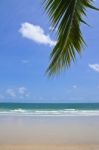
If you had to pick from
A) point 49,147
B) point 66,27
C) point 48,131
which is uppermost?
point 66,27

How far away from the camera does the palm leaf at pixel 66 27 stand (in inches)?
109

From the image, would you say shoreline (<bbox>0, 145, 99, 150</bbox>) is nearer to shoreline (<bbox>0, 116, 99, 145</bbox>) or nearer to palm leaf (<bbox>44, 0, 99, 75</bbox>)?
shoreline (<bbox>0, 116, 99, 145</bbox>)

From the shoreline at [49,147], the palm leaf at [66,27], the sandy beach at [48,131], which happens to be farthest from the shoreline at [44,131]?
the palm leaf at [66,27]

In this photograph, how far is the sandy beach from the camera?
16.3 ft

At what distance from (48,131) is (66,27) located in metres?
2.46

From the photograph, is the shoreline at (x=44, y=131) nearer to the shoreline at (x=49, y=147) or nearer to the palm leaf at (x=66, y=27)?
the shoreline at (x=49, y=147)

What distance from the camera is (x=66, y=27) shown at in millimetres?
2785

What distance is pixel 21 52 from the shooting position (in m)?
25.8

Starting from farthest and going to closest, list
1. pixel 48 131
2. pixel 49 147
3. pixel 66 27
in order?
pixel 48 131 → pixel 49 147 → pixel 66 27

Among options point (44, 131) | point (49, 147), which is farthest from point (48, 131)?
point (49, 147)

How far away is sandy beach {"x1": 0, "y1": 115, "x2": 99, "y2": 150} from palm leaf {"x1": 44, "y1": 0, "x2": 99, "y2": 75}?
6.95 feet

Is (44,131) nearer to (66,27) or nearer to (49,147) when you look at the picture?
(49,147)

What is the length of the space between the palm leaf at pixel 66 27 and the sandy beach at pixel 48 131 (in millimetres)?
2117

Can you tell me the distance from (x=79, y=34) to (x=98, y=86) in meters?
18.1
